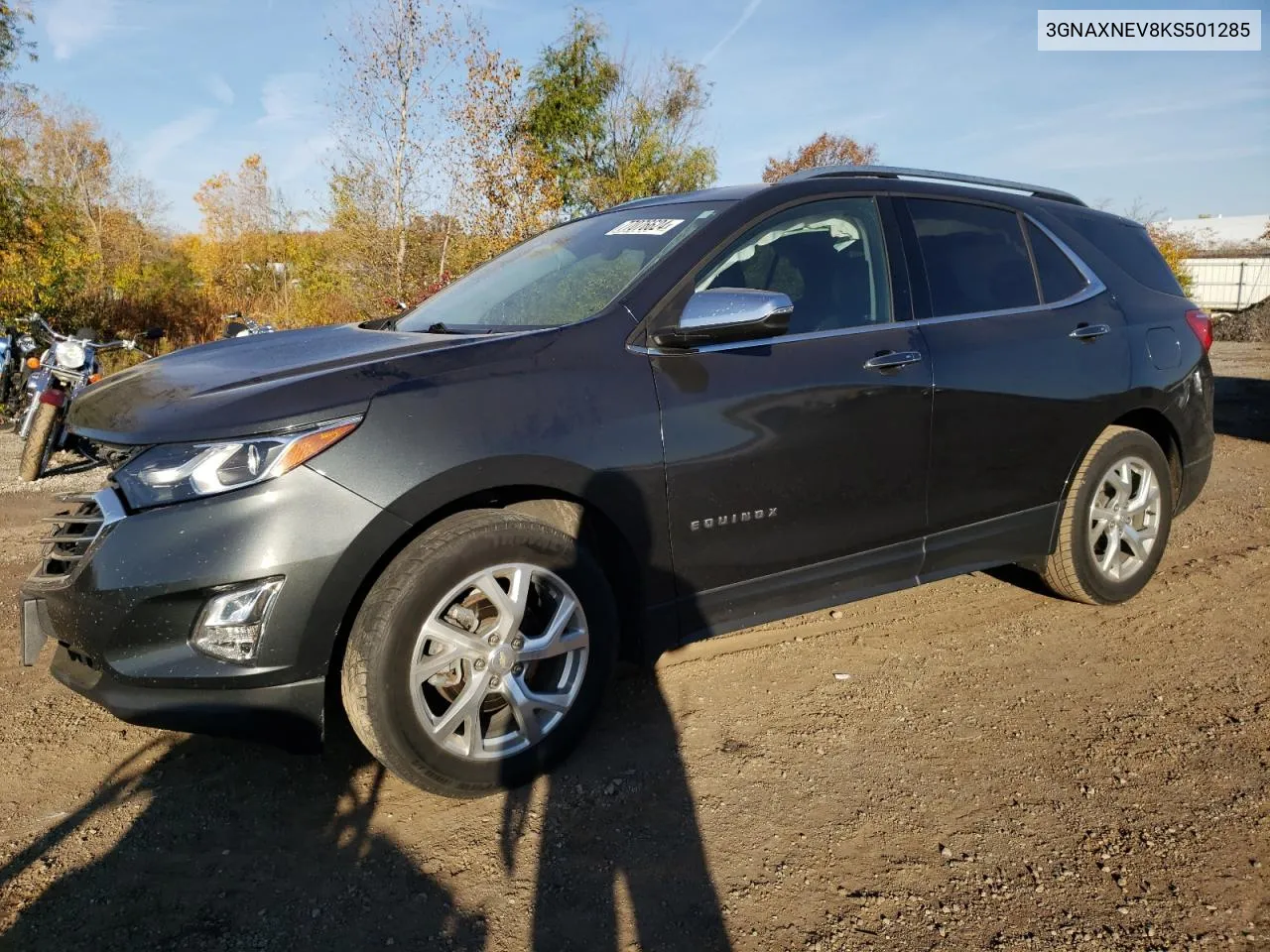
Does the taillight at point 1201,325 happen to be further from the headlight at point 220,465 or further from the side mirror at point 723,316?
the headlight at point 220,465

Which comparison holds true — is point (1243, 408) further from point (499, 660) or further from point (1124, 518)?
point (499, 660)

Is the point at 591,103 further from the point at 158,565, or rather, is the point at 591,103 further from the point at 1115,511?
the point at 158,565

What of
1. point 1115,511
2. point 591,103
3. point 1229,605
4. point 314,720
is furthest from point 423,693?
point 591,103

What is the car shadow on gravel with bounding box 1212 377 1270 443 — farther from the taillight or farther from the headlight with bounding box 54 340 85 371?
the headlight with bounding box 54 340 85 371

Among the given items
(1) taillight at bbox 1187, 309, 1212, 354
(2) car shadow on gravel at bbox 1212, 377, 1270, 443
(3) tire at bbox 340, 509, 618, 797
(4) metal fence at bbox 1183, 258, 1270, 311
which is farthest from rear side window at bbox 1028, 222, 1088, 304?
(4) metal fence at bbox 1183, 258, 1270, 311

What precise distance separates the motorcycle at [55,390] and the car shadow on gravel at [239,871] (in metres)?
4.66

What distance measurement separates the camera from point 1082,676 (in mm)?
3439

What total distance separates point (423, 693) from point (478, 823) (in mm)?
394

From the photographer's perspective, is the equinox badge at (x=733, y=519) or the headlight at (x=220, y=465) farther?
the equinox badge at (x=733, y=519)

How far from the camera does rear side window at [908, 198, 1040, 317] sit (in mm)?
3562

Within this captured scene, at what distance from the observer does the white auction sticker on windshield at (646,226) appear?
10.8 feet

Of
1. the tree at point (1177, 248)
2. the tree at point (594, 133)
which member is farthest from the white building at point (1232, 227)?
the tree at point (594, 133)

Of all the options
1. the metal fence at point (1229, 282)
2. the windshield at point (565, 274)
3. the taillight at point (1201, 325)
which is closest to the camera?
the windshield at point (565, 274)

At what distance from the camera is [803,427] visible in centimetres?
304
